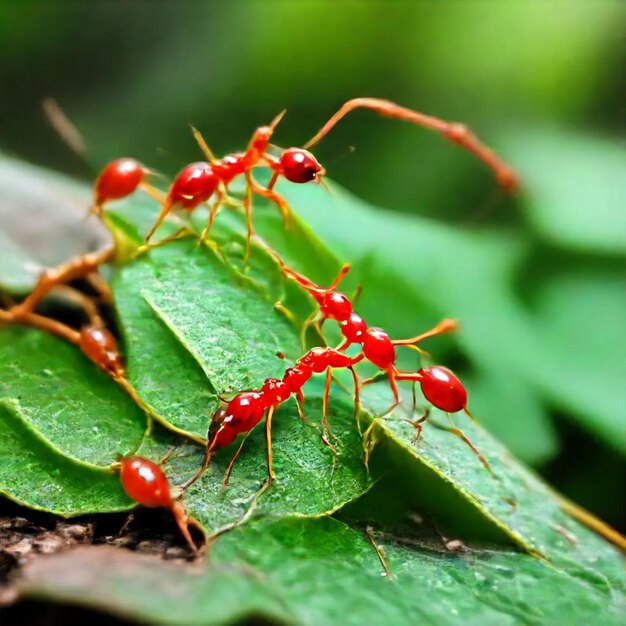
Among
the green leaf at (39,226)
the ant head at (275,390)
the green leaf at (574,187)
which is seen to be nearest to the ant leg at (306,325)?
the ant head at (275,390)

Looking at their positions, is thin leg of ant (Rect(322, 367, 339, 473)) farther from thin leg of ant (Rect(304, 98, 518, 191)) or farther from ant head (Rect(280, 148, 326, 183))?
thin leg of ant (Rect(304, 98, 518, 191))

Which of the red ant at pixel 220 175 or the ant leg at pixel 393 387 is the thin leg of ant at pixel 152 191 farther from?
the ant leg at pixel 393 387

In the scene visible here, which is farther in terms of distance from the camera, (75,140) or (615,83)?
(615,83)

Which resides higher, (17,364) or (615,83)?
(615,83)

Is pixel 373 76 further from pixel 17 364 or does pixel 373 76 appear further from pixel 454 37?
pixel 17 364

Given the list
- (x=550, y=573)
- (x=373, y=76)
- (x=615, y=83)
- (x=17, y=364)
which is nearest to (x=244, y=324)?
(x=17, y=364)

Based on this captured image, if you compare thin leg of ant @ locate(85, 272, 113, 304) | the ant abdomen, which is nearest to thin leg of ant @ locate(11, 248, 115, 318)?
thin leg of ant @ locate(85, 272, 113, 304)
